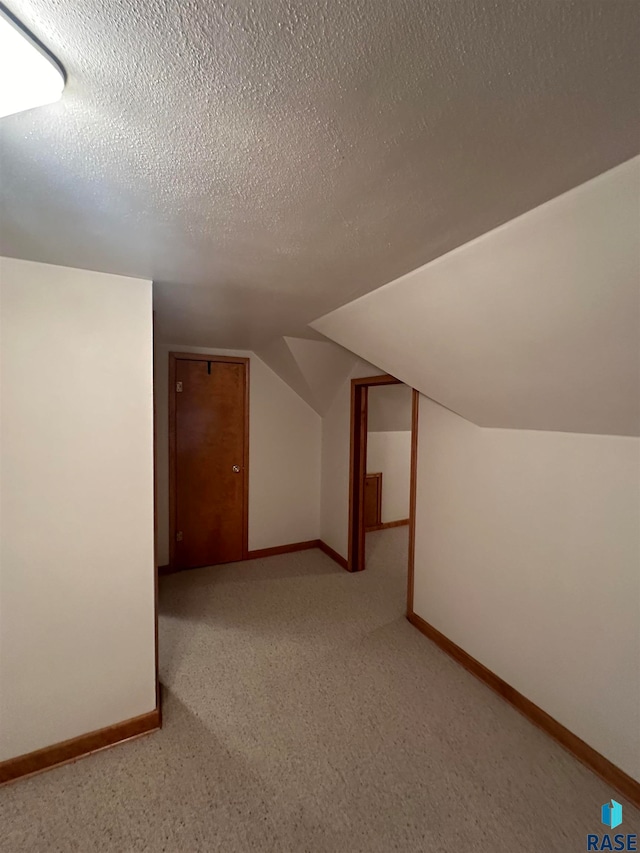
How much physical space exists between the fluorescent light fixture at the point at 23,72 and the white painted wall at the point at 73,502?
1009mm

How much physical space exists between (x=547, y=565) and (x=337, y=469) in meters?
2.17

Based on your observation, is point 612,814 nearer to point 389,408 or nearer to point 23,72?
point 23,72

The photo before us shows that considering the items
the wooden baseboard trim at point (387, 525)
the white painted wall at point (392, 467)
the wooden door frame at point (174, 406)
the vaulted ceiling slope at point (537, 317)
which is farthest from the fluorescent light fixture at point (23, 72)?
the wooden baseboard trim at point (387, 525)

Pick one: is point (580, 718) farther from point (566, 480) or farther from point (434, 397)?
point (434, 397)

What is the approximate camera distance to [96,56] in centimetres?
60

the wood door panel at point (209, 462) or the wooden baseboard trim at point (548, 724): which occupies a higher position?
the wood door panel at point (209, 462)

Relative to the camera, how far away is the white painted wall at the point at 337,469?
11.8ft

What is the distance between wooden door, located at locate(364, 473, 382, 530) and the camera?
184 inches

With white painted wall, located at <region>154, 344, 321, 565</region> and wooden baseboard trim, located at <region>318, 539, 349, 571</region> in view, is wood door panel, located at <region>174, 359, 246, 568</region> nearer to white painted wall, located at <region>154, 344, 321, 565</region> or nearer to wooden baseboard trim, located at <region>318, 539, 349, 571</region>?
white painted wall, located at <region>154, 344, 321, 565</region>

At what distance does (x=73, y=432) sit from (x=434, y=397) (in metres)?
1.90

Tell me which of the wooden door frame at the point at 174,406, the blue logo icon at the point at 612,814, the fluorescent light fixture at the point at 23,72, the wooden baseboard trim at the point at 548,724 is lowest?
the blue logo icon at the point at 612,814

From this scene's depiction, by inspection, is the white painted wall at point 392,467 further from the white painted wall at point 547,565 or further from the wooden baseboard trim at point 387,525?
the white painted wall at point 547,565

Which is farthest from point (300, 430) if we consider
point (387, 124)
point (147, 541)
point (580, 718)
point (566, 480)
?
point (387, 124)

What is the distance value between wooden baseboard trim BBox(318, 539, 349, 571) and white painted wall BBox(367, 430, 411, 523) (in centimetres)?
112
